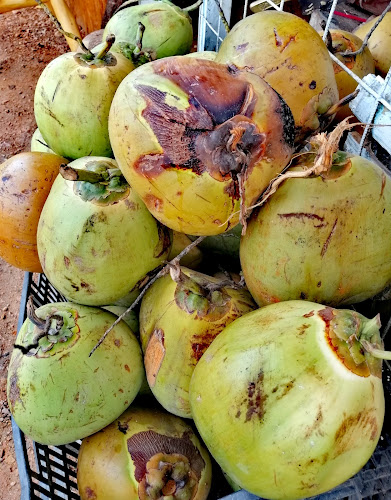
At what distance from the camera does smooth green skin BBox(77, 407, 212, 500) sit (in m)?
1.12

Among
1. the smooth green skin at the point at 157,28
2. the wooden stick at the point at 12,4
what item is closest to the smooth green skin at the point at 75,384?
the smooth green skin at the point at 157,28

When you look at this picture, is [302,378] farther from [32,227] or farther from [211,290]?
[32,227]

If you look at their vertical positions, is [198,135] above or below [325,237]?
above

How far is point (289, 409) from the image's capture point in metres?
0.79

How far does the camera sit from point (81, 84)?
1.25 metres

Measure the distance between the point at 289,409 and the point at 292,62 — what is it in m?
0.69

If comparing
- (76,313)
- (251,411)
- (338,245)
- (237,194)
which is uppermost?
(237,194)

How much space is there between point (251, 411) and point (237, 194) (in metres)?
0.38

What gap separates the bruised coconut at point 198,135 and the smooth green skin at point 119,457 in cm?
60

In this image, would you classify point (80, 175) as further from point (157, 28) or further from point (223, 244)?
point (157, 28)

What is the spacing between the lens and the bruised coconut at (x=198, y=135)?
2.65 feet

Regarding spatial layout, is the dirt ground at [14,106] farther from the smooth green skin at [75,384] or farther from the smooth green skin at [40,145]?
the smooth green skin at [40,145]

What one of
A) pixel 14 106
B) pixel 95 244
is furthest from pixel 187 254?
pixel 14 106

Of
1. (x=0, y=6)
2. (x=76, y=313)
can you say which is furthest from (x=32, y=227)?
(x=0, y=6)
